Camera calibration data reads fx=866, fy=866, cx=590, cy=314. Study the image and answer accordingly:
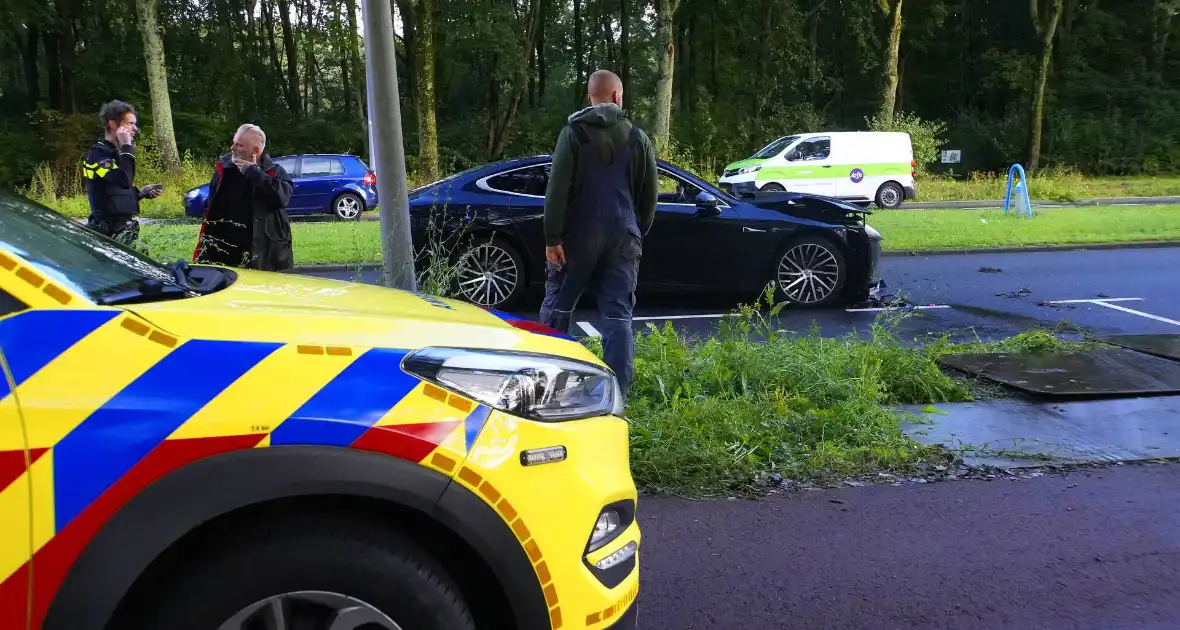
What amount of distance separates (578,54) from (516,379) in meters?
40.1

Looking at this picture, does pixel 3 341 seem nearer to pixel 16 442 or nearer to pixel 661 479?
pixel 16 442

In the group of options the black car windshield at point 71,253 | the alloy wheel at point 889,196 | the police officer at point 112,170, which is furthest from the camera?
the alloy wheel at point 889,196

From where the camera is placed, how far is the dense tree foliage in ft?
94.4

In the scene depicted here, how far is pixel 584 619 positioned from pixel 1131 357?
593cm

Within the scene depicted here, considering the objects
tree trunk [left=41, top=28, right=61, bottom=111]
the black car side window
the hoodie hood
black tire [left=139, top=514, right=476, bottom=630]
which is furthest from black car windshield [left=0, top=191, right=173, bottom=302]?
tree trunk [left=41, top=28, right=61, bottom=111]

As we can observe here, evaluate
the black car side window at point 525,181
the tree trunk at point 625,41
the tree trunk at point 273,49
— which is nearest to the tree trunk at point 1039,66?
the tree trunk at point 625,41

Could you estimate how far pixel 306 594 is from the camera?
1.81 metres

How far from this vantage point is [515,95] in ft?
100

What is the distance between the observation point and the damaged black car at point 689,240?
8.27 metres

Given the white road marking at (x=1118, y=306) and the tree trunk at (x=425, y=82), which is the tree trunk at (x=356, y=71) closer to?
the tree trunk at (x=425, y=82)

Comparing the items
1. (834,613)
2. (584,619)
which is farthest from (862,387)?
(584,619)

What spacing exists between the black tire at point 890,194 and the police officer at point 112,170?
60.0 feet

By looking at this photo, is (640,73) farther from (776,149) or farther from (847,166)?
(847,166)

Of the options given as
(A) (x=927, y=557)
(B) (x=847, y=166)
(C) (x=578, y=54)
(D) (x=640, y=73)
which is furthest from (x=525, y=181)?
(C) (x=578, y=54)
